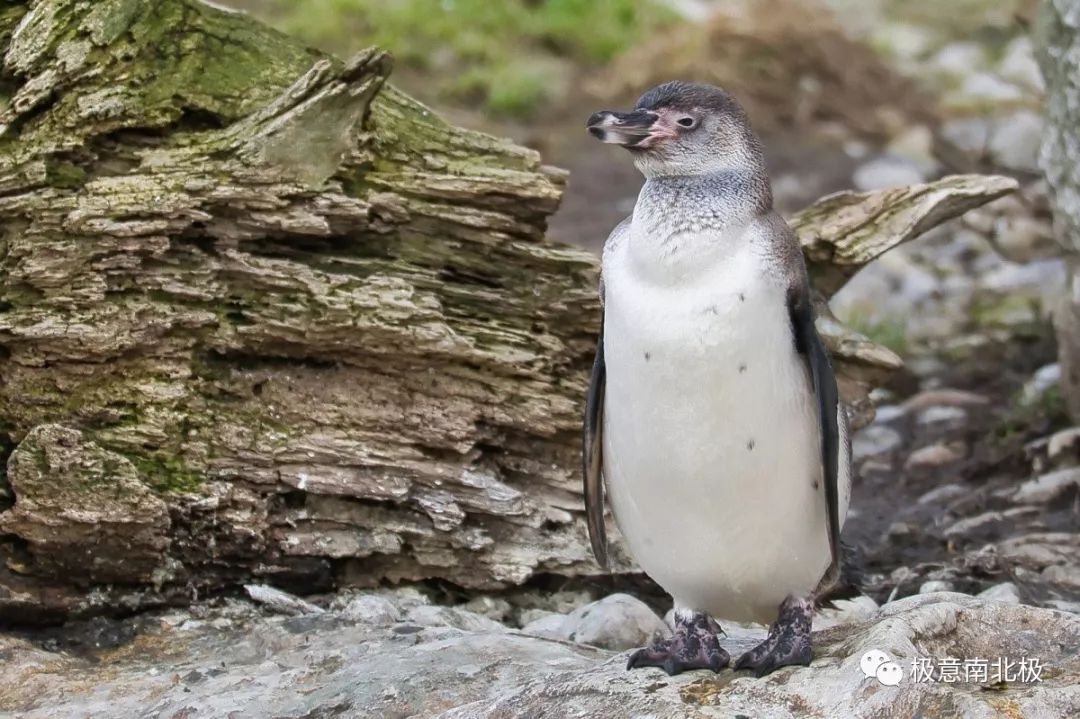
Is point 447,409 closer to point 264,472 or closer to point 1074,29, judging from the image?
point 264,472

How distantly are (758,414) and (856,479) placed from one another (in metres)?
2.98

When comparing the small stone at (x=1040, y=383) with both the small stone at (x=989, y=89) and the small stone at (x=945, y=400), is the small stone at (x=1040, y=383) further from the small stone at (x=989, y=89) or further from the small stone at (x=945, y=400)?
the small stone at (x=989, y=89)

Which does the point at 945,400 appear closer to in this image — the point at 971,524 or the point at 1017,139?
the point at 971,524

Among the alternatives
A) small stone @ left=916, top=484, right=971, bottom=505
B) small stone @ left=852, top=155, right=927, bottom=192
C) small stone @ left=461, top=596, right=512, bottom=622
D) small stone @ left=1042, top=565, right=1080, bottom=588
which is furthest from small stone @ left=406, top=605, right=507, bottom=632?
small stone @ left=852, top=155, right=927, bottom=192

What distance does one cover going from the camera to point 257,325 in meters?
4.69

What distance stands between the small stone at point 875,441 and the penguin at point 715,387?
9.49 feet

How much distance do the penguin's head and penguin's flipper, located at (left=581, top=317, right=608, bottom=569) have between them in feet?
1.75

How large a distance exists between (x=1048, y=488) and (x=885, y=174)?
16.0 feet

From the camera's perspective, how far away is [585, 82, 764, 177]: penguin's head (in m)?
3.97

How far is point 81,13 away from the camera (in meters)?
4.69

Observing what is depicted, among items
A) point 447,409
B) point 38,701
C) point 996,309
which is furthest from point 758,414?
point 996,309

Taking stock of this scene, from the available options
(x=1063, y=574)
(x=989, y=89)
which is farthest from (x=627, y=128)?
(x=989, y=89)

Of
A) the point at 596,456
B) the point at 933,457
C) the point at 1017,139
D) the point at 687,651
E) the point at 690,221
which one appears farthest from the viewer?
the point at 1017,139

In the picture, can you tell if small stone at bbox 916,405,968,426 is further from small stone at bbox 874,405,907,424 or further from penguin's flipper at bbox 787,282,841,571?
penguin's flipper at bbox 787,282,841,571
